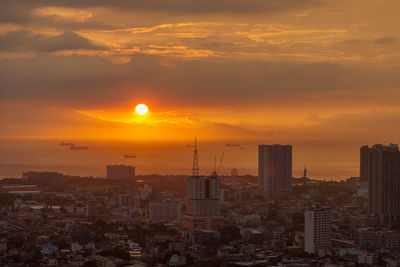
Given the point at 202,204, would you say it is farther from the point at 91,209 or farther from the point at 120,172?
the point at 120,172

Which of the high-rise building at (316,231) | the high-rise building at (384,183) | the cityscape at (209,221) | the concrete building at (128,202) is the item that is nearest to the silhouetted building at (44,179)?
the cityscape at (209,221)

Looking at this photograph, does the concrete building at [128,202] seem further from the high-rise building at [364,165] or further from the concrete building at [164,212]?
the high-rise building at [364,165]

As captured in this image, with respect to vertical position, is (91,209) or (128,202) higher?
(128,202)

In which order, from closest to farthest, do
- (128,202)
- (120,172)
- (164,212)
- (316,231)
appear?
(316,231), (164,212), (128,202), (120,172)

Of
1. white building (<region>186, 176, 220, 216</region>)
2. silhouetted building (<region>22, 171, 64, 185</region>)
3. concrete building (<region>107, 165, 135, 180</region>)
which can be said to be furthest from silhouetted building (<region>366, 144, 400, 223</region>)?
concrete building (<region>107, 165, 135, 180</region>)

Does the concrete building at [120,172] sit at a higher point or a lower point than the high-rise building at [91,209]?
higher

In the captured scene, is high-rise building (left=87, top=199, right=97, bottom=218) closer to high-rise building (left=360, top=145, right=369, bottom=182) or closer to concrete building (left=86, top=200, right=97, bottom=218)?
concrete building (left=86, top=200, right=97, bottom=218)

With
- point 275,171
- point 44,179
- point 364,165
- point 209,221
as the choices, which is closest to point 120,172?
point 44,179
